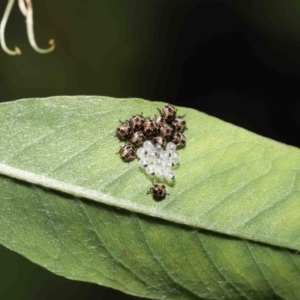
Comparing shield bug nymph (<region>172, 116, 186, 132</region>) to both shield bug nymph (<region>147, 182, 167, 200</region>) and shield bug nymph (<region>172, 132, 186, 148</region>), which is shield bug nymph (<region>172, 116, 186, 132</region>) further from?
shield bug nymph (<region>147, 182, 167, 200</region>)

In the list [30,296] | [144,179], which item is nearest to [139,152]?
[144,179]

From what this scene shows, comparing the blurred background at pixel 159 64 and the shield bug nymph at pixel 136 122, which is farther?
the blurred background at pixel 159 64

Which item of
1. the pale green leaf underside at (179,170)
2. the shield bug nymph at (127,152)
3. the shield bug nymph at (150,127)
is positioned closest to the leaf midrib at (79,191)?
the pale green leaf underside at (179,170)

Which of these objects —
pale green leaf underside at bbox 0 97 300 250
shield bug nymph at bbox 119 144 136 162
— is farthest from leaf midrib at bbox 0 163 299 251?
shield bug nymph at bbox 119 144 136 162

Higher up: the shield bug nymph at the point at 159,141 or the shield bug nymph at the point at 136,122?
the shield bug nymph at the point at 136,122

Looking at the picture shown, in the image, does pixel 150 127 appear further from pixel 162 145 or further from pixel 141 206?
pixel 141 206

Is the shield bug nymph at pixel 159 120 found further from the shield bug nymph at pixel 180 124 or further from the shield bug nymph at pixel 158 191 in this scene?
the shield bug nymph at pixel 158 191

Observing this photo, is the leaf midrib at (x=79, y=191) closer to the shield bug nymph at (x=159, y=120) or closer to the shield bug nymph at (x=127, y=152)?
the shield bug nymph at (x=127, y=152)
